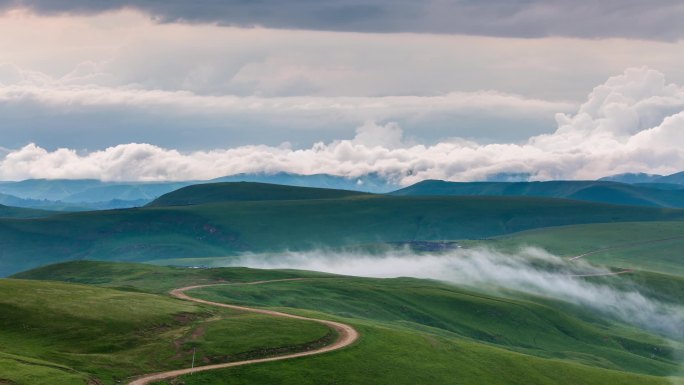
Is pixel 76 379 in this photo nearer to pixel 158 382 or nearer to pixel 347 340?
pixel 158 382

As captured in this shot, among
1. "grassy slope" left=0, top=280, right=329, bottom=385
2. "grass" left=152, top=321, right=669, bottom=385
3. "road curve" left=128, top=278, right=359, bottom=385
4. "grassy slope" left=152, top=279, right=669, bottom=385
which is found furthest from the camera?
"grassy slope" left=152, top=279, right=669, bottom=385

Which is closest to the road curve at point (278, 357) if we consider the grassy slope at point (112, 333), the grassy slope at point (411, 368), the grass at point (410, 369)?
the grass at point (410, 369)

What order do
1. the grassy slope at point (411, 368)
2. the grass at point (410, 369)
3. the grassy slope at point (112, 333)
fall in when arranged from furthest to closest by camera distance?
the grassy slope at point (411, 368)
the grass at point (410, 369)
the grassy slope at point (112, 333)

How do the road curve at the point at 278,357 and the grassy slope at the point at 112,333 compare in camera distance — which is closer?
the grassy slope at the point at 112,333

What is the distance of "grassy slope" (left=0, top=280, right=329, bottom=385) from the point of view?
128m

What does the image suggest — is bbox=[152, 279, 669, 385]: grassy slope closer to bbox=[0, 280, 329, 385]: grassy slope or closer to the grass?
the grass

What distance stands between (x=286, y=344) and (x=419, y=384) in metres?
26.4

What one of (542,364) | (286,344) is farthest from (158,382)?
(542,364)

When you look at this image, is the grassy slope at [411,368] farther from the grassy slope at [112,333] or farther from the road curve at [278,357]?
the grassy slope at [112,333]

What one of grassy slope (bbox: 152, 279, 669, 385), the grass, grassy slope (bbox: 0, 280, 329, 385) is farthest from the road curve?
grassy slope (bbox: 0, 280, 329, 385)

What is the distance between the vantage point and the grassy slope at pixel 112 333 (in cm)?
12838

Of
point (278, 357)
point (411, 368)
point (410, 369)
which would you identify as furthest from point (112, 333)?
point (411, 368)

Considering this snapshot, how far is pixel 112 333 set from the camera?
150000 mm

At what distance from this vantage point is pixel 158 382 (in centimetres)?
12588
